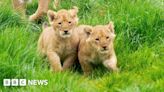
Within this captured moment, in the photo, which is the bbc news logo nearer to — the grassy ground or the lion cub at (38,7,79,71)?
the grassy ground

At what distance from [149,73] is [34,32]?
2087mm

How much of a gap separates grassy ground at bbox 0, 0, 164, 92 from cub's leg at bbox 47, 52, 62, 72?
0.11m

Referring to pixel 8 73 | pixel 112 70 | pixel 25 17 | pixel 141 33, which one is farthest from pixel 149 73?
pixel 25 17

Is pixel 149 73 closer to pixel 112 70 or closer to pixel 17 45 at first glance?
pixel 112 70

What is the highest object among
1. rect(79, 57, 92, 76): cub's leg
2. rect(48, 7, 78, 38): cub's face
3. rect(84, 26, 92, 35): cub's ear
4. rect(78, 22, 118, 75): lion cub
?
rect(48, 7, 78, 38): cub's face

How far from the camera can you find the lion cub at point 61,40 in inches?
285

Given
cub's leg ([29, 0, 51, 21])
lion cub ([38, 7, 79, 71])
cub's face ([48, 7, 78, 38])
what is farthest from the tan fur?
cub's face ([48, 7, 78, 38])

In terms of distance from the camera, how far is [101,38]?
7051 millimetres

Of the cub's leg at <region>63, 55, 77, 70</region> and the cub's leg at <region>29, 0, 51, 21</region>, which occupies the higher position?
the cub's leg at <region>29, 0, 51, 21</region>

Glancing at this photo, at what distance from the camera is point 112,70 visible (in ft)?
23.9

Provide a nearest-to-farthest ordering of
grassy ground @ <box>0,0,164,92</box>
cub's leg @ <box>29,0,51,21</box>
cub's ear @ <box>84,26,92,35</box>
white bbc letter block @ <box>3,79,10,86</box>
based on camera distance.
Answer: white bbc letter block @ <box>3,79,10,86</box>
grassy ground @ <box>0,0,164,92</box>
cub's ear @ <box>84,26,92,35</box>
cub's leg @ <box>29,0,51,21</box>

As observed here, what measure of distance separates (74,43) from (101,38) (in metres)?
0.62

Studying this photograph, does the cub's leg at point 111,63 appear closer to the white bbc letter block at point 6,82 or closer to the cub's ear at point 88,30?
the cub's ear at point 88,30

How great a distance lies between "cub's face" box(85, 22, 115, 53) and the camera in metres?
7.03
